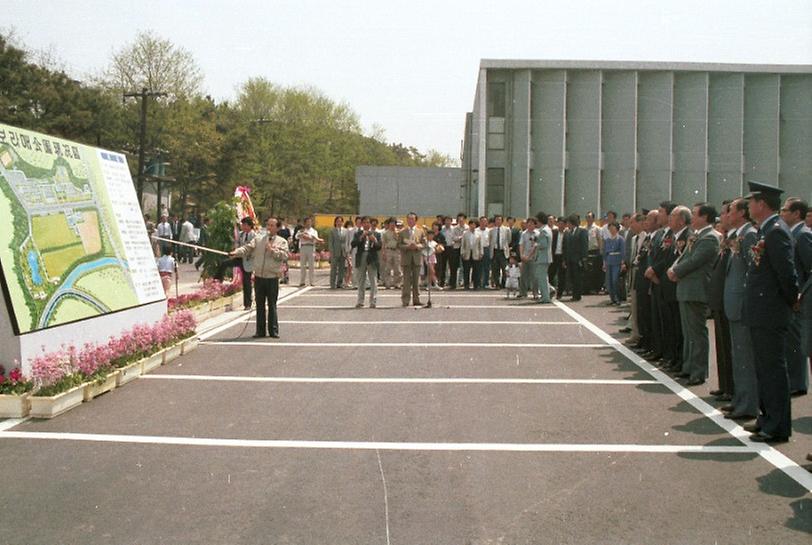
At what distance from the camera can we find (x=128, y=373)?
10078 millimetres

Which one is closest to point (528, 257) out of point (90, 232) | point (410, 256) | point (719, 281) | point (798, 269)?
point (410, 256)

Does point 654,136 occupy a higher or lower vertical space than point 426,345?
higher

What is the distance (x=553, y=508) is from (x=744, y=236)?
12.7 feet

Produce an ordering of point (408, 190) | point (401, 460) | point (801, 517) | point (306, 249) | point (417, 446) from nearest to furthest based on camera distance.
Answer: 1. point (801, 517)
2. point (401, 460)
3. point (417, 446)
4. point (306, 249)
5. point (408, 190)

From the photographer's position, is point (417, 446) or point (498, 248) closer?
point (417, 446)

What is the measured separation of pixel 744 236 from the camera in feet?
26.2

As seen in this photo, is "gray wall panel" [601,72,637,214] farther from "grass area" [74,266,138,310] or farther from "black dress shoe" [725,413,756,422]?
"black dress shoe" [725,413,756,422]

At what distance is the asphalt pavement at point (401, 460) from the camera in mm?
5176

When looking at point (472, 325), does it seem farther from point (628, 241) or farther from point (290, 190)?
point (290, 190)

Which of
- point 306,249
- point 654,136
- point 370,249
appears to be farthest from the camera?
point 654,136

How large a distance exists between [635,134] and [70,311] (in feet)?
97.7

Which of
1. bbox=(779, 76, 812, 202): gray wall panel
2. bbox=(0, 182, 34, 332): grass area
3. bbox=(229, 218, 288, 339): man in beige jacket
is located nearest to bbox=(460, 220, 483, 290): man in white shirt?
bbox=(229, 218, 288, 339): man in beige jacket

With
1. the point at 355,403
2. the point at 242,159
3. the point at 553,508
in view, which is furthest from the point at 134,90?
the point at 553,508

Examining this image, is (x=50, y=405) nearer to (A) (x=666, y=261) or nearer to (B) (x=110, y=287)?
(B) (x=110, y=287)
